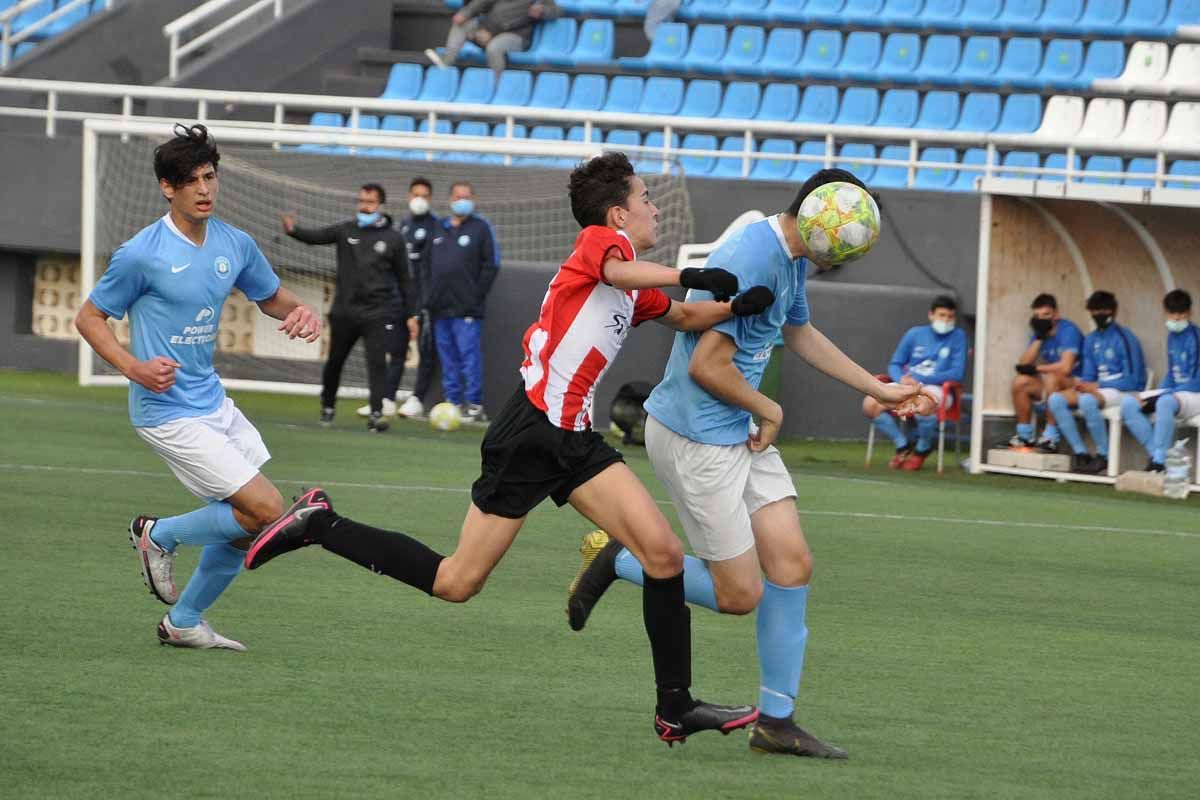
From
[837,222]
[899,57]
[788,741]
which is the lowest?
[788,741]

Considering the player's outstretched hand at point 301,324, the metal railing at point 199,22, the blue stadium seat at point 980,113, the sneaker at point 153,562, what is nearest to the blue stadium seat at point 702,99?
the blue stadium seat at point 980,113

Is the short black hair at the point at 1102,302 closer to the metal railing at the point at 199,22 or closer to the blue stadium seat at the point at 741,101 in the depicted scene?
the blue stadium seat at the point at 741,101

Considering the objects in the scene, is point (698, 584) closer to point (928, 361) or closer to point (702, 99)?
point (928, 361)

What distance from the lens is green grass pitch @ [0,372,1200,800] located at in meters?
5.35

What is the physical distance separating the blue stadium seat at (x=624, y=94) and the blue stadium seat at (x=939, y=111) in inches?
141

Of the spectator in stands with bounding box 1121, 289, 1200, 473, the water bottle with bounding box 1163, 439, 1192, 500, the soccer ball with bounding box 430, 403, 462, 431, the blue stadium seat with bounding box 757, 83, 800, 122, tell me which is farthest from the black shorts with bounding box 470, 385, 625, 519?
the blue stadium seat with bounding box 757, 83, 800, 122

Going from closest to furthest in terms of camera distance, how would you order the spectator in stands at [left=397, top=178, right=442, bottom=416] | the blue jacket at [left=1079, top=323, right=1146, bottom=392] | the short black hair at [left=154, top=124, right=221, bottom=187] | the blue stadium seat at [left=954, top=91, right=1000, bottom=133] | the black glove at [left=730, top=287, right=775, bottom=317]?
1. the black glove at [left=730, top=287, right=775, bottom=317]
2. the short black hair at [left=154, top=124, right=221, bottom=187]
3. the blue jacket at [left=1079, top=323, right=1146, bottom=392]
4. the spectator in stands at [left=397, top=178, right=442, bottom=416]
5. the blue stadium seat at [left=954, top=91, right=1000, bottom=133]

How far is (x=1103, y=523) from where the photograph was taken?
12719 millimetres

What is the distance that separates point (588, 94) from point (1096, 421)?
951 centimetres

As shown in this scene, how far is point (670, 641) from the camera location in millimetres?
5648

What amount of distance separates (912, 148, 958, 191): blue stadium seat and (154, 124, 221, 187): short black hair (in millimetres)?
14163

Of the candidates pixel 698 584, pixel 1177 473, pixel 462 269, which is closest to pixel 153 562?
pixel 698 584

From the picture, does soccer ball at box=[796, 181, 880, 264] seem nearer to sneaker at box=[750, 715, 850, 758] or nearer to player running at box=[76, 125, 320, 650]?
sneaker at box=[750, 715, 850, 758]

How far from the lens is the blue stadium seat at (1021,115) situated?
21.0 m
